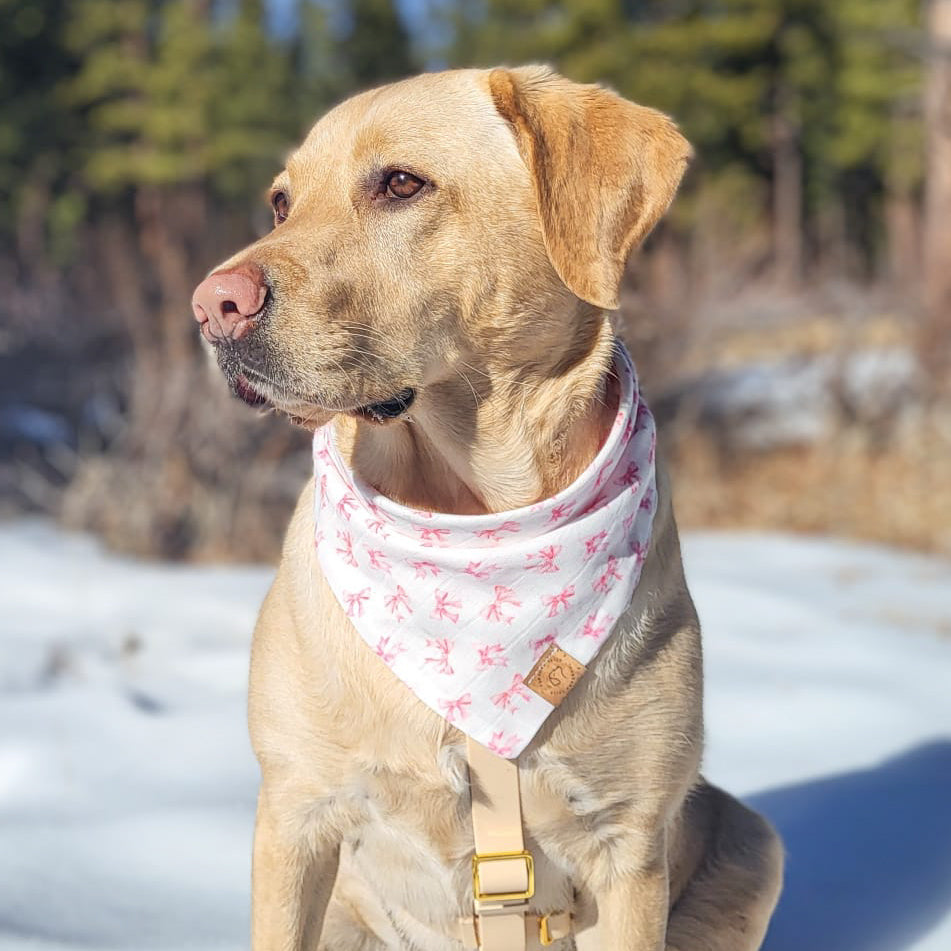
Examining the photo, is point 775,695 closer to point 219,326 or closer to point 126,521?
point 219,326

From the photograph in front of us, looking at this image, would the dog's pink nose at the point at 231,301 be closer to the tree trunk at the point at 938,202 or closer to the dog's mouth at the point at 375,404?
the dog's mouth at the point at 375,404

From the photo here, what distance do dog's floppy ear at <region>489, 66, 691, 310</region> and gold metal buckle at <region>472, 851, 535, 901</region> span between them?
97 centimetres

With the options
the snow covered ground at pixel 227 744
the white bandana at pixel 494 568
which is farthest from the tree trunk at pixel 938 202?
the white bandana at pixel 494 568

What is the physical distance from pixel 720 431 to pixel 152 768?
644 cm

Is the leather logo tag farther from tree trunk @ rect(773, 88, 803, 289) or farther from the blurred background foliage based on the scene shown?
tree trunk @ rect(773, 88, 803, 289)

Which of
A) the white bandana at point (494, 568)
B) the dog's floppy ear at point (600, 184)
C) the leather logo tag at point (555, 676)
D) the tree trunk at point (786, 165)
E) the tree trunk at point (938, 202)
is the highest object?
the dog's floppy ear at point (600, 184)

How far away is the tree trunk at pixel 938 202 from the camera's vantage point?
7.94 metres

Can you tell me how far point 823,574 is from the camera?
605 centimetres

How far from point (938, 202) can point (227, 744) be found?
823cm

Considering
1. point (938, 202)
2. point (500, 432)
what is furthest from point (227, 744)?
point (938, 202)

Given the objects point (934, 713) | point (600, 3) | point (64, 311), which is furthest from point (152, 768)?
point (600, 3)

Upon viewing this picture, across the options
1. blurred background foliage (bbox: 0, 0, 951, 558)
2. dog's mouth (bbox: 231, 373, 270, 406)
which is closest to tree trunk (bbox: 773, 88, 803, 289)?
blurred background foliage (bbox: 0, 0, 951, 558)

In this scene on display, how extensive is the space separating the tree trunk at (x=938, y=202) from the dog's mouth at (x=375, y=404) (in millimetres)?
6083

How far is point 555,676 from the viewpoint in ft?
7.02
